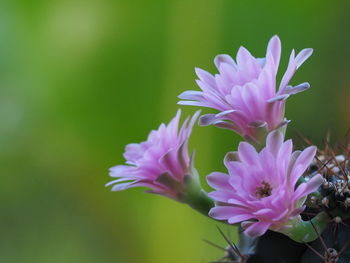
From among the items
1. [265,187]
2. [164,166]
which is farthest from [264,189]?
[164,166]

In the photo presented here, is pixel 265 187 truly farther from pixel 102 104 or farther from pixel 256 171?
pixel 102 104

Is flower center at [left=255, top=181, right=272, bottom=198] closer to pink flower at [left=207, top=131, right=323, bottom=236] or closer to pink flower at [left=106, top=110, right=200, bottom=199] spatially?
pink flower at [left=207, top=131, right=323, bottom=236]

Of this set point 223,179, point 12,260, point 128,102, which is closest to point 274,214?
point 223,179

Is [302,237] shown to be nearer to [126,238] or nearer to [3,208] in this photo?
[126,238]

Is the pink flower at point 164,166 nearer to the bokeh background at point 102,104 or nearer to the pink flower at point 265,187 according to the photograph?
the pink flower at point 265,187

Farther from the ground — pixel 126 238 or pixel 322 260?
pixel 322 260

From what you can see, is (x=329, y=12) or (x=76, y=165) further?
(x=329, y=12)

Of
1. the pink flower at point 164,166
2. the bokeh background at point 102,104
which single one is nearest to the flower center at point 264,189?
the pink flower at point 164,166
